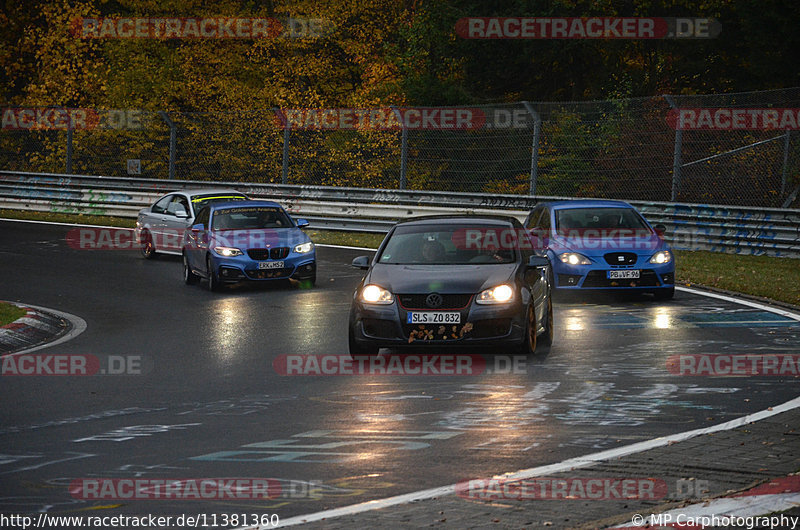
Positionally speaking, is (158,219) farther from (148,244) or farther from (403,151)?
(403,151)

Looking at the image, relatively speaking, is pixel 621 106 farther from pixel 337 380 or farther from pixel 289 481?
pixel 289 481

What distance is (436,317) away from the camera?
11.9m

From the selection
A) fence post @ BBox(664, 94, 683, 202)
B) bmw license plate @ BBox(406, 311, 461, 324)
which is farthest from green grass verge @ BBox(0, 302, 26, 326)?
fence post @ BBox(664, 94, 683, 202)

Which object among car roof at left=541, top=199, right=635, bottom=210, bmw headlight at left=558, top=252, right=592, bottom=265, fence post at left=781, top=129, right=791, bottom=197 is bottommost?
bmw headlight at left=558, top=252, right=592, bottom=265

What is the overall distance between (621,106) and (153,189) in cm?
1343

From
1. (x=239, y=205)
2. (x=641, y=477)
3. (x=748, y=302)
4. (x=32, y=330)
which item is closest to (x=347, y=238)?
(x=239, y=205)

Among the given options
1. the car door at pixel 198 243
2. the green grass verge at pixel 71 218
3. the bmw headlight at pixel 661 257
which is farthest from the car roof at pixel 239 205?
the green grass verge at pixel 71 218

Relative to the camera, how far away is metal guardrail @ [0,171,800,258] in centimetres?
2408

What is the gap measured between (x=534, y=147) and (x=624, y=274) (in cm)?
1008

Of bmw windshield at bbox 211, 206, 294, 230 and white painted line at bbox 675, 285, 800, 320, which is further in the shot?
bmw windshield at bbox 211, 206, 294, 230

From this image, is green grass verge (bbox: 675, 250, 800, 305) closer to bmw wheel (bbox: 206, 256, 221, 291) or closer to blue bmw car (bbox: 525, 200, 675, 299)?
blue bmw car (bbox: 525, 200, 675, 299)

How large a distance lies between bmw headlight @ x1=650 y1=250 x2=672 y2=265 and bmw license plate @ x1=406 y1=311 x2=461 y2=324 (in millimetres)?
6163

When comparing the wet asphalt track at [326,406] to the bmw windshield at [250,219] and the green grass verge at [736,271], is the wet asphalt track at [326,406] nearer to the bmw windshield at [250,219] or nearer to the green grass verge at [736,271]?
the green grass verge at [736,271]

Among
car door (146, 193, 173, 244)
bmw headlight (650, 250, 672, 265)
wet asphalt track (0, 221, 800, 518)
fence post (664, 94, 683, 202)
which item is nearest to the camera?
wet asphalt track (0, 221, 800, 518)
